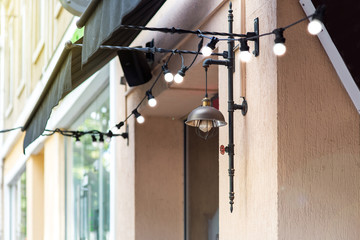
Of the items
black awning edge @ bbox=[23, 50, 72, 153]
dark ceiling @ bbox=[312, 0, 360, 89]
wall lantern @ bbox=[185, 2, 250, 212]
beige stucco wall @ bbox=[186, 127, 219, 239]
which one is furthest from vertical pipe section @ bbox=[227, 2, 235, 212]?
beige stucco wall @ bbox=[186, 127, 219, 239]

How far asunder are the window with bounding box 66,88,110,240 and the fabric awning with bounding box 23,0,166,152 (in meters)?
1.91

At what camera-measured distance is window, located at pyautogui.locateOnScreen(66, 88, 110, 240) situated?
10.3 metres

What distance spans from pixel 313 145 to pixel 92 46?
183 cm

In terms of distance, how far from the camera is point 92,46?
493 cm

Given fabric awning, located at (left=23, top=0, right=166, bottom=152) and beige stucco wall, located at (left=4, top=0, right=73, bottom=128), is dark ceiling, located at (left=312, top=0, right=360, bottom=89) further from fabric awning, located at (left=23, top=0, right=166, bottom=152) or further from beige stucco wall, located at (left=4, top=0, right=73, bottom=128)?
beige stucco wall, located at (left=4, top=0, right=73, bottom=128)

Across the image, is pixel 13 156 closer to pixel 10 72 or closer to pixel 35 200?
Result: pixel 10 72

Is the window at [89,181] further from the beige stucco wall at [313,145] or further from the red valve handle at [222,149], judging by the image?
the beige stucco wall at [313,145]

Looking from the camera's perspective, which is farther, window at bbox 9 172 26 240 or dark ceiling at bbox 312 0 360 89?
window at bbox 9 172 26 240

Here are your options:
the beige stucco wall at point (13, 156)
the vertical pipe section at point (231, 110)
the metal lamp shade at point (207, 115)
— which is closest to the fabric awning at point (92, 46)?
the vertical pipe section at point (231, 110)

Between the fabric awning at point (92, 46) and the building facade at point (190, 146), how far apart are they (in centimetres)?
17

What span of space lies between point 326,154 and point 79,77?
3123 mm

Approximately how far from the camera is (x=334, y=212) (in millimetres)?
4395

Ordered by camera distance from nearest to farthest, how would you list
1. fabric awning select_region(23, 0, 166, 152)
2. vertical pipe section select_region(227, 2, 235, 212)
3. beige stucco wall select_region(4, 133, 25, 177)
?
fabric awning select_region(23, 0, 166, 152), vertical pipe section select_region(227, 2, 235, 212), beige stucco wall select_region(4, 133, 25, 177)

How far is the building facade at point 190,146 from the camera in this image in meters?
4.39
